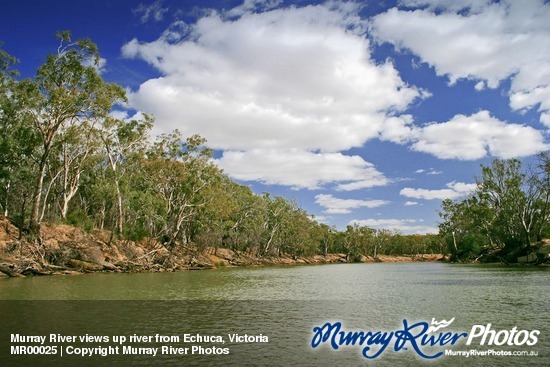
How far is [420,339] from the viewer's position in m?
12.2

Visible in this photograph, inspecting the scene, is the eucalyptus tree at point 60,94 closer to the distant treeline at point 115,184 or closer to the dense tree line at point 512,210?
the distant treeline at point 115,184

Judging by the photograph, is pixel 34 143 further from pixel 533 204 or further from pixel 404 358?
pixel 533 204

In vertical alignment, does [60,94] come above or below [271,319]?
above

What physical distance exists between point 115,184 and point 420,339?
47.2m

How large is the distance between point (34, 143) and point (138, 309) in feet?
115

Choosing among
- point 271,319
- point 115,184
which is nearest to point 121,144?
point 115,184

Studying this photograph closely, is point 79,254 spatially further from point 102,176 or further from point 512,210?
point 512,210

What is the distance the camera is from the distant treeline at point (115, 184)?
1576 inches

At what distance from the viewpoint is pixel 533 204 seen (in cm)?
6356

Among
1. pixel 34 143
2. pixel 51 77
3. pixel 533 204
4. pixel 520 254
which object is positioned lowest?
pixel 520 254

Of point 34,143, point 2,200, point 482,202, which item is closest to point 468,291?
point 34,143

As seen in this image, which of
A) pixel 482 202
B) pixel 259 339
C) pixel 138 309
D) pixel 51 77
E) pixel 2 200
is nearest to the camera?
pixel 259 339

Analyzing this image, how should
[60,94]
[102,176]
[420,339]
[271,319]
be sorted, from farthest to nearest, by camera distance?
[102,176] < [60,94] < [271,319] < [420,339]

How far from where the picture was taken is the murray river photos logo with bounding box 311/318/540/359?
1119cm
